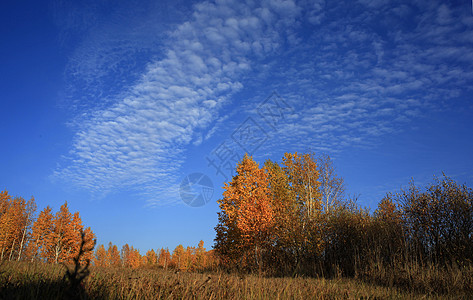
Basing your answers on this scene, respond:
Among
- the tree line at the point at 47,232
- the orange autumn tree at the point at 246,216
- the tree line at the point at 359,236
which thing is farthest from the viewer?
the tree line at the point at 47,232

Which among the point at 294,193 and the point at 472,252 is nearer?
the point at 472,252

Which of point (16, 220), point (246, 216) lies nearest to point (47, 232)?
point (16, 220)

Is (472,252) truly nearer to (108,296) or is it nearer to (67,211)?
(108,296)

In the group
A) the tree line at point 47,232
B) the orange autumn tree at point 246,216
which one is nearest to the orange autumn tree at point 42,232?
the tree line at point 47,232

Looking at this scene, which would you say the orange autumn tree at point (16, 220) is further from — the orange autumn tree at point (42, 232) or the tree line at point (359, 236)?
the tree line at point (359, 236)

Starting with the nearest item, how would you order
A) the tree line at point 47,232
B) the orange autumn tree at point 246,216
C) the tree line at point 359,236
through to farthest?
the tree line at point 359,236 < the orange autumn tree at point 246,216 < the tree line at point 47,232

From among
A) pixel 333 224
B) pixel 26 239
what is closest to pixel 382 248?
pixel 333 224

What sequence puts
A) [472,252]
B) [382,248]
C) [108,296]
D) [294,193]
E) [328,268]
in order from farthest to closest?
[294,193], [328,268], [382,248], [472,252], [108,296]

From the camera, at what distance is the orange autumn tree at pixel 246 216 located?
16820 mm

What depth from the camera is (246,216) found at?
18.4 metres

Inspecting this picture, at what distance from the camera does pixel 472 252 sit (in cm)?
1021

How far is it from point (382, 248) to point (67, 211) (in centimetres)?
3982

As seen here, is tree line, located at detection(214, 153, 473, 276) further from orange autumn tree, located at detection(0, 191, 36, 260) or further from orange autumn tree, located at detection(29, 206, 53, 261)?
orange autumn tree, located at detection(0, 191, 36, 260)

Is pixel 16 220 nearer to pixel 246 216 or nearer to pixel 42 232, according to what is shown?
pixel 42 232
